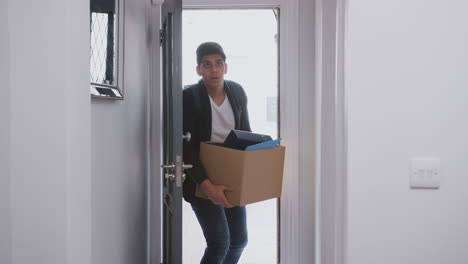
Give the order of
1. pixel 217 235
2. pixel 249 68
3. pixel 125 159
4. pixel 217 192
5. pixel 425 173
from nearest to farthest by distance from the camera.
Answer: pixel 425 173 → pixel 125 159 → pixel 217 192 → pixel 217 235 → pixel 249 68

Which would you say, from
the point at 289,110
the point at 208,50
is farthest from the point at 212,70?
the point at 289,110

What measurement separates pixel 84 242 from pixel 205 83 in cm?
155

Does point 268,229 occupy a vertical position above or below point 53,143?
below

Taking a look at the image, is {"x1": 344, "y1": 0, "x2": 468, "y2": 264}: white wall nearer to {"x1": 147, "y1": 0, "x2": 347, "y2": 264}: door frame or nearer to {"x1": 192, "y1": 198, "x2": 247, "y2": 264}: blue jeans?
{"x1": 147, "y1": 0, "x2": 347, "y2": 264}: door frame

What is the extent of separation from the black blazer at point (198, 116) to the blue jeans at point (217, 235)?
117 mm

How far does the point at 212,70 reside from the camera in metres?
2.51

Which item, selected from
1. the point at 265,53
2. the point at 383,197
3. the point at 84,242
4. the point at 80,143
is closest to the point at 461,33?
the point at 383,197

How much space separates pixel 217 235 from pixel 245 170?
0.56 meters

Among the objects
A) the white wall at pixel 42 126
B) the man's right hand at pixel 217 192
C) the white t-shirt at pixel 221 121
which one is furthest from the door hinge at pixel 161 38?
the white wall at pixel 42 126

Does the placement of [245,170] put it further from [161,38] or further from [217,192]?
[161,38]

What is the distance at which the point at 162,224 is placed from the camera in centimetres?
247

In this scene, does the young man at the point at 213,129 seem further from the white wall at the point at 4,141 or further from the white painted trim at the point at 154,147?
the white wall at the point at 4,141

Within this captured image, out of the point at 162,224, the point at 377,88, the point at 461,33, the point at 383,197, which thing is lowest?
the point at 162,224

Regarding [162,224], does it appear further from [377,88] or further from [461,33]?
[461,33]
